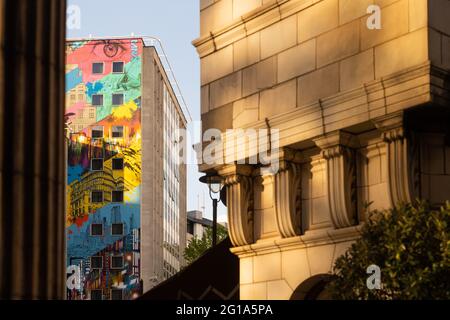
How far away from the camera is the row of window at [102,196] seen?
360ft

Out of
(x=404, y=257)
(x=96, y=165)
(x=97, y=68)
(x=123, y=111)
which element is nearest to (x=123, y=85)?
(x=123, y=111)

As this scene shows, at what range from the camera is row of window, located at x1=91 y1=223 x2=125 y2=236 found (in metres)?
110

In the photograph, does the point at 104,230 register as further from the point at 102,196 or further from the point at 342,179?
the point at 342,179

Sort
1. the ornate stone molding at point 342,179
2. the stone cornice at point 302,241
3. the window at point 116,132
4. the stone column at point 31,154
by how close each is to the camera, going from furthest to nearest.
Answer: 1. the window at point 116,132
2. the ornate stone molding at point 342,179
3. the stone cornice at point 302,241
4. the stone column at point 31,154

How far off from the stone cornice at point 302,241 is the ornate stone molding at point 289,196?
19 cm

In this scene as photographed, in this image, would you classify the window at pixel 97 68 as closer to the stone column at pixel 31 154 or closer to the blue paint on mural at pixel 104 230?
the blue paint on mural at pixel 104 230

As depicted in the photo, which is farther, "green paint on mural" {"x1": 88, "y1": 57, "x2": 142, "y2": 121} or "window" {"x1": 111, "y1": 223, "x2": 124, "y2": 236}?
"green paint on mural" {"x1": 88, "y1": 57, "x2": 142, "y2": 121}

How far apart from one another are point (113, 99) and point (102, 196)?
10879mm

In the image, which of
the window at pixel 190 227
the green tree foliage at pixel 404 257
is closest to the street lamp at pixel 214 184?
the green tree foliage at pixel 404 257

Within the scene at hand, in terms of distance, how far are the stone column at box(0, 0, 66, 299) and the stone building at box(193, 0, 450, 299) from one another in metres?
6.97

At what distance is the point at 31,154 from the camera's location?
10.6 m

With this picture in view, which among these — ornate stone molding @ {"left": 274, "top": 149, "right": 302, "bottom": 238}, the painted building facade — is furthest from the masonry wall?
the painted building facade

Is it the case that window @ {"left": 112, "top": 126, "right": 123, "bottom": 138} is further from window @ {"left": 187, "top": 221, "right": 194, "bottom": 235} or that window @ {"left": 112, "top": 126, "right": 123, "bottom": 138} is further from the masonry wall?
the masonry wall

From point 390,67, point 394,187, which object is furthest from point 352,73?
point 394,187
